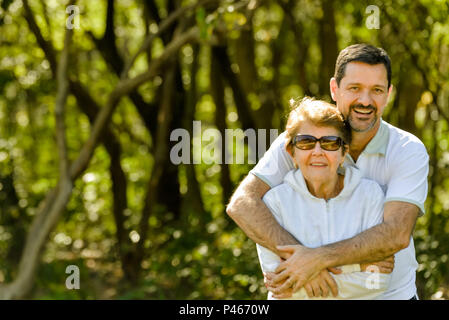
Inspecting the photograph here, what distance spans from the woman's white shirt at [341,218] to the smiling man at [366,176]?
4 centimetres

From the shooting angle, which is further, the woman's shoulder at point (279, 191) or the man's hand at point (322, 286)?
the woman's shoulder at point (279, 191)

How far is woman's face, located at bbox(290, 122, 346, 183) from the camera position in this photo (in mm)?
2756

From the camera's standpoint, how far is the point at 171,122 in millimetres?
7531

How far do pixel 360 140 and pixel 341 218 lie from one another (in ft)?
1.26

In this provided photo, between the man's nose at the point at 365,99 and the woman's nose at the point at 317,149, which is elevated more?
the man's nose at the point at 365,99

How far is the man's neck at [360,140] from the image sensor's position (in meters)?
2.91

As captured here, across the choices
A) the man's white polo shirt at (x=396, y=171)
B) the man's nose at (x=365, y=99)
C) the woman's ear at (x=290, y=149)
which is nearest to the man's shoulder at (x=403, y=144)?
the man's white polo shirt at (x=396, y=171)

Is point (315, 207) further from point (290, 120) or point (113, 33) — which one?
point (113, 33)

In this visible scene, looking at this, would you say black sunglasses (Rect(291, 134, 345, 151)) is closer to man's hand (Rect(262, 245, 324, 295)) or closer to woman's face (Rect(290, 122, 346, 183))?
woman's face (Rect(290, 122, 346, 183))

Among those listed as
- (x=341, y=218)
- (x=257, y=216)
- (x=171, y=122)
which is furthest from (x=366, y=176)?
(x=171, y=122)

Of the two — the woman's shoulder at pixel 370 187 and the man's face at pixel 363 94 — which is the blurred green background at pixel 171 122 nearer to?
the man's face at pixel 363 94
